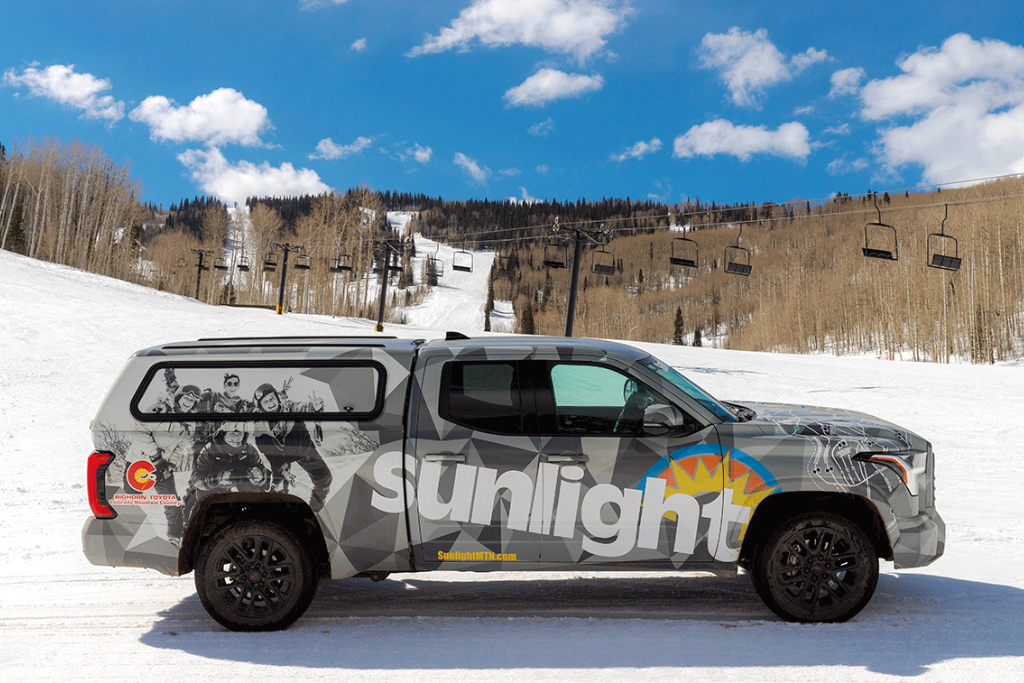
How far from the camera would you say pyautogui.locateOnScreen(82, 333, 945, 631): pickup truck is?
180 inches

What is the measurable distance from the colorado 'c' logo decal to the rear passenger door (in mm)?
1836

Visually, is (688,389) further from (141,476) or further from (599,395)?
(141,476)

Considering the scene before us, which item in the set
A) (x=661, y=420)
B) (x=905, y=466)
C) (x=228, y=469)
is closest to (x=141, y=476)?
(x=228, y=469)

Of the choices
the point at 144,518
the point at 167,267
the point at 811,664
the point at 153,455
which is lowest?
the point at 811,664

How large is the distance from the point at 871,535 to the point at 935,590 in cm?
120

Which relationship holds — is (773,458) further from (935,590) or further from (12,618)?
(12,618)

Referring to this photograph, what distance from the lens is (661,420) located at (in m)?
4.50

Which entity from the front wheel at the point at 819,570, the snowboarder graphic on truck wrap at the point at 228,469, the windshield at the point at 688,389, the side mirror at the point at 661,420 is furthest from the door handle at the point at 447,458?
the front wheel at the point at 819,570

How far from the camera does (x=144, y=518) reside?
15.2 feet

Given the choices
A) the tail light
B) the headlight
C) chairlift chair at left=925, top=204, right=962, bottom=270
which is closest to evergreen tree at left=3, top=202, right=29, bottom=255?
chairlift chair at left=925, top=204, right=962, bottom=270

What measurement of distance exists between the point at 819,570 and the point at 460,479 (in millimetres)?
2605

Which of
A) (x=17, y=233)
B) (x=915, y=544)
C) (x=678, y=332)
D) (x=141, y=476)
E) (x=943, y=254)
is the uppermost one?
(x=678, y=332)

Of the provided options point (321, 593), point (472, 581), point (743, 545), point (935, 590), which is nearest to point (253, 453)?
point (321, 593)

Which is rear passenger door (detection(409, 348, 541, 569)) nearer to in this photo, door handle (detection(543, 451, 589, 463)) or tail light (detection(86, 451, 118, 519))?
door handle (detection(543, 451, 589, 463))
